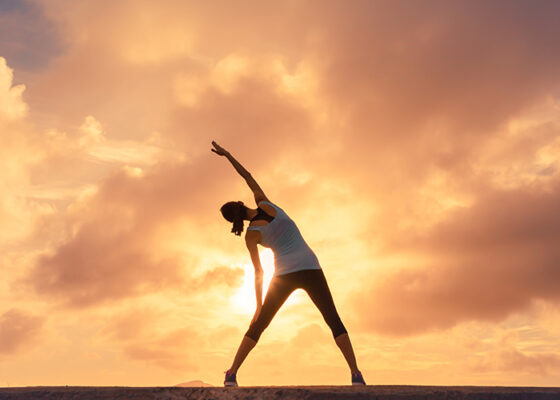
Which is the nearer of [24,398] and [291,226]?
[24,398]

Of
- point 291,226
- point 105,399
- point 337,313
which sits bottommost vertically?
point 105,399

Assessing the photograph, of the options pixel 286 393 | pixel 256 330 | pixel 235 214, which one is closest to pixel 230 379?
pixel 256 330

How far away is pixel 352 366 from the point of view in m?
8.85

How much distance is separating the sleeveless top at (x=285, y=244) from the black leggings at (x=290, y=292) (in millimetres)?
93

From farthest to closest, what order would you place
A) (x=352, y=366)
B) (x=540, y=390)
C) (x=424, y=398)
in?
(x=352, y=366)
(x=540, y=390)
(x=424, y=398)

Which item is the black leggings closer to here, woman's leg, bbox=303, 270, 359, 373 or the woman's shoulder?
woman's leg, bbox=303, 270, 359, 373

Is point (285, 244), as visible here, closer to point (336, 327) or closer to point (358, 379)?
point (336, 327)

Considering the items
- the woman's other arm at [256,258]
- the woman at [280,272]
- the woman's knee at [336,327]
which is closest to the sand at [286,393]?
the woman's knee at [336,327]

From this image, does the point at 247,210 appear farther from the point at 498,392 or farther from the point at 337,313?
the point at 498,392

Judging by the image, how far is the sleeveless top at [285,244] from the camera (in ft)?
29.2

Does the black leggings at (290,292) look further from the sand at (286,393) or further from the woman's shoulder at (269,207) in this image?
the sand at (286,393)

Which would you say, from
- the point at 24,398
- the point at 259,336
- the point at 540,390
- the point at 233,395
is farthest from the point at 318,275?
the point at 24,398

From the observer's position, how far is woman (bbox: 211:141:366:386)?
891 cm

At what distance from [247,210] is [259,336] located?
1.68 meters
